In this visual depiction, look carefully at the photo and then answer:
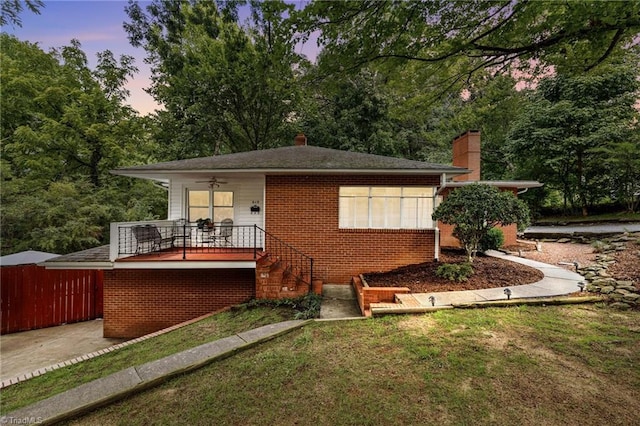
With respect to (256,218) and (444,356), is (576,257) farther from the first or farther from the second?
(256,218)

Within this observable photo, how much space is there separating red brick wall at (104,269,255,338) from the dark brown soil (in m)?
3.86

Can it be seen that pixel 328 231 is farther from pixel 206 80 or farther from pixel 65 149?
pixel 206 80

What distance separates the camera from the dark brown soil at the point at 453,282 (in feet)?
21.2

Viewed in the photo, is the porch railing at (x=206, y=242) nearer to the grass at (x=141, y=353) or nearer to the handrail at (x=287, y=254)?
the handrail at (x=287, y=254)

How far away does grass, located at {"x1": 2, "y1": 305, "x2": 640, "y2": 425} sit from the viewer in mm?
2877

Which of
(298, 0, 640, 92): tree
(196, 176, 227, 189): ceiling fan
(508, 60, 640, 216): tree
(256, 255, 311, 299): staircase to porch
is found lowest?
(256, 255, 311, 299): staircase to porch

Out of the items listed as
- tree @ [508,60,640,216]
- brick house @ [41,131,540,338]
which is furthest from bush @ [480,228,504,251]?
tree @ [508,60,640,216]

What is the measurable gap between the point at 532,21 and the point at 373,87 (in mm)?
17015

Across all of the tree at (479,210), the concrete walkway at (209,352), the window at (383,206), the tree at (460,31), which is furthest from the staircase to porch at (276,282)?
the tree at (460,31)

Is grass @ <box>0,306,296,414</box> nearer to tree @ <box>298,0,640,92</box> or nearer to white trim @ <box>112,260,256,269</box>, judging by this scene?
white trim @ <box>112,260,256,269</box>

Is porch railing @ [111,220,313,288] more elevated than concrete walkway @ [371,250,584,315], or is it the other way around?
porch railing @ [111,220,313,288]

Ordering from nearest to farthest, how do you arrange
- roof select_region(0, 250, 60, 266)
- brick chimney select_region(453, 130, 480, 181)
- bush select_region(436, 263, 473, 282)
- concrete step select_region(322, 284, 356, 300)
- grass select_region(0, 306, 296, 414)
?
grass select_region(0, 306, 296, 414)
bush select_region(436, 263, 473, 282)
concrete step select_region(322, 284, 356, 300)
roof select_region(0, 250, 60, 266)
brick chimney select_region(453, 130, 480, 181)

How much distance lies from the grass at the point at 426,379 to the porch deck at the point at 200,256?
9.56ft

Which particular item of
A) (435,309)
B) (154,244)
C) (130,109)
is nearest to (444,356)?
(435,309)
